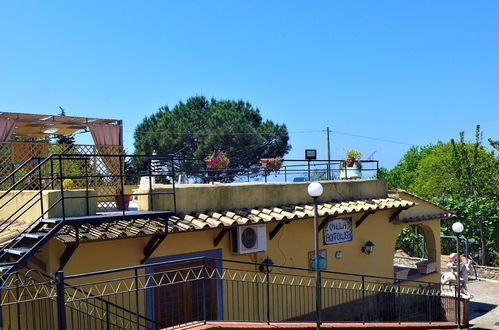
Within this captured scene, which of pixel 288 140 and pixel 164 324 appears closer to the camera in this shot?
pixel 164 324

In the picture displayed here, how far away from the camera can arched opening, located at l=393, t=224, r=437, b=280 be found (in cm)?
1590

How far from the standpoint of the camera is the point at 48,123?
13344mm

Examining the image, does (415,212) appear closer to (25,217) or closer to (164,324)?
(164,324)

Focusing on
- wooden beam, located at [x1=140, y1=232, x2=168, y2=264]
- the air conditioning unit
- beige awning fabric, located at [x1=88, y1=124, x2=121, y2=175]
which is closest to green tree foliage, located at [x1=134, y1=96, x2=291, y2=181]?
beige awning fabric, located at [x1=88, y1=124, x2=121, y2=175]

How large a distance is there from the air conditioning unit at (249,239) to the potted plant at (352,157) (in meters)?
5.21

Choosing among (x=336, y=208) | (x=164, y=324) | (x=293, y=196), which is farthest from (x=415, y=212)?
(x=164, y=324)

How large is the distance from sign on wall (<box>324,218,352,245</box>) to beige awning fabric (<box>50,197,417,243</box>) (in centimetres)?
56

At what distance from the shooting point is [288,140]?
37812 mm

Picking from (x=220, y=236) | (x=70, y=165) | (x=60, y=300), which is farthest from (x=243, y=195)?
(x=70, y=165)

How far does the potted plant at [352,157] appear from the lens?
14.7m

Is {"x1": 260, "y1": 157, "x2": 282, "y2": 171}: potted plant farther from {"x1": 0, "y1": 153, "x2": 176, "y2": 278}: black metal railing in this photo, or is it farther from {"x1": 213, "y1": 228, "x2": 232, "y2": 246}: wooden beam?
{"x1": 0, "y1": 153, "x2": 176, "y2": 278}: black metal railing

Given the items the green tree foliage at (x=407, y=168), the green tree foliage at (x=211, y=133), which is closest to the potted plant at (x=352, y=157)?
the green tree foliage at (x=211, y=133)

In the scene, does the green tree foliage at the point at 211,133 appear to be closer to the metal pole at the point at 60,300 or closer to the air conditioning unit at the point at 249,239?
the air conditioning unit at the point at 249,239

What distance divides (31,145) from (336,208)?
9.42 meters
